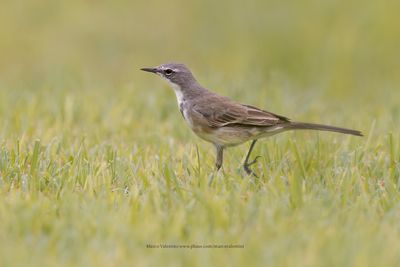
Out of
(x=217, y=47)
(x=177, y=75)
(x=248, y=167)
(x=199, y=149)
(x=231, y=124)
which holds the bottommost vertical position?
(x=248, y=167)

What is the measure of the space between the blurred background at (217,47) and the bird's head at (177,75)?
8.12ft

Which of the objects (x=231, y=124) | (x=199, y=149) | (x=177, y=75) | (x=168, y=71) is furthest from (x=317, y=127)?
(x=168, y=71)

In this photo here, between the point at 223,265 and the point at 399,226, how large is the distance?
4.73 feet

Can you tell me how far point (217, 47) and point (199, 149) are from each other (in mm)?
7773

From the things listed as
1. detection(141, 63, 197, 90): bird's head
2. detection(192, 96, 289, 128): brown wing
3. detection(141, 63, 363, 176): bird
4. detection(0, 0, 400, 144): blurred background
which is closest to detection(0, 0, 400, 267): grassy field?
detection(0, 0, 400, 144): blurred background

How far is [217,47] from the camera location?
15.4m

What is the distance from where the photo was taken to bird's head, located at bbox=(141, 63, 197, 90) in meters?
7.96

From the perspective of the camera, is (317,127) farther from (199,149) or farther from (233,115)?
(199,149)

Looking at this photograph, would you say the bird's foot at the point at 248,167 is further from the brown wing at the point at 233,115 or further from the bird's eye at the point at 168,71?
the bird's eye at the point at 168,71

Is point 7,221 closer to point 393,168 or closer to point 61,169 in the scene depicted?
point 61,169

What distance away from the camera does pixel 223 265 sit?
4590 millimetres

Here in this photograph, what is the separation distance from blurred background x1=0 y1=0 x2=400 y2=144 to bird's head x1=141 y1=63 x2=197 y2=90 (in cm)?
248

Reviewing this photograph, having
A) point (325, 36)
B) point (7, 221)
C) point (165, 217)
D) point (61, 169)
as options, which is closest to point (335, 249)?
point (165, 217)

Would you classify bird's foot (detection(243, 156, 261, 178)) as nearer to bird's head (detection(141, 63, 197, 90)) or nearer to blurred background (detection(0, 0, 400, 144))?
bird's head (detection(141, 63, 197, 90))
